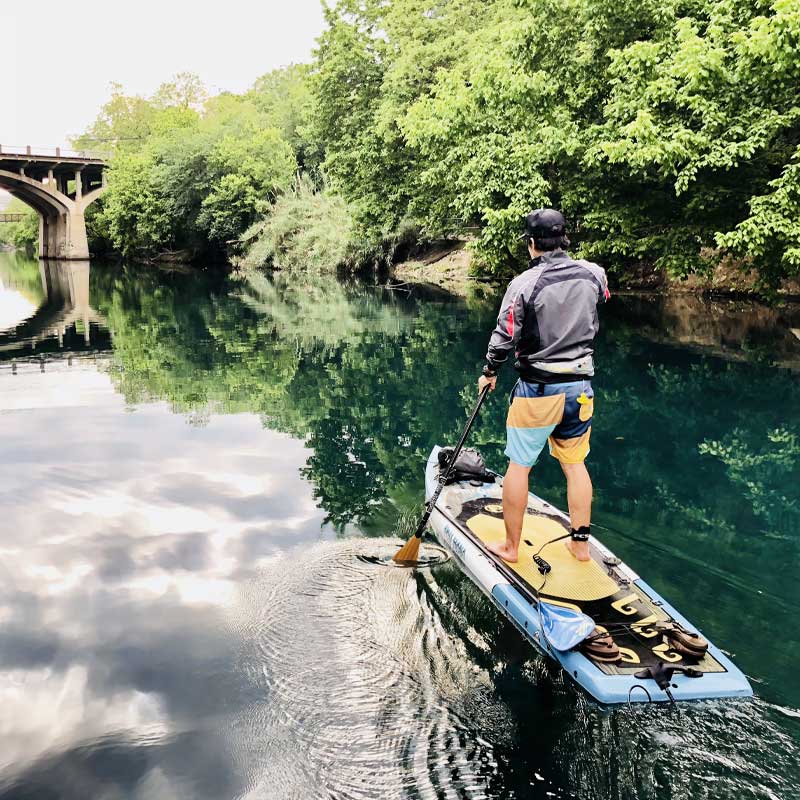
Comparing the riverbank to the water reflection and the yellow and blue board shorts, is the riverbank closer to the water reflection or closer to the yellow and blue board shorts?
the water reflection

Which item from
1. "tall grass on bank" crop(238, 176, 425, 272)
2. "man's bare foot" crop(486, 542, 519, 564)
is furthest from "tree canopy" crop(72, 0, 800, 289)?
"man's bare foot" crop(486, 542, 519, 564)

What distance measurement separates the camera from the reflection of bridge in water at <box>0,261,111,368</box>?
49.0 feet

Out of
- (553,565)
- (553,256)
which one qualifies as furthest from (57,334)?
(553,565)

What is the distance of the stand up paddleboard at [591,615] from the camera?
333 cm

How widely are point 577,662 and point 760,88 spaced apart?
12646 millimetres

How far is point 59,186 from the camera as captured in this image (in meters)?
62.6

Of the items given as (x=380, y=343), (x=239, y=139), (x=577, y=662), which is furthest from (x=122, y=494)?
(x=239, y=139)

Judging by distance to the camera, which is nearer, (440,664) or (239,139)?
(440,664)

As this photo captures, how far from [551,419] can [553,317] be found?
2.09 ft

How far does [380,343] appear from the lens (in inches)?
631

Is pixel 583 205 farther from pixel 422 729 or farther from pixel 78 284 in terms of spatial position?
pixel 78 284

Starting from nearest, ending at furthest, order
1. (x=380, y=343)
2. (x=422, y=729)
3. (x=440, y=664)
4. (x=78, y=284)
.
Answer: (x=422, y=729)
(x=440, y=664)
(x=380, y=343)
(x=78, y=284)

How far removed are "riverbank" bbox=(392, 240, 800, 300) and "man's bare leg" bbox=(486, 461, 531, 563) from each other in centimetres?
1162

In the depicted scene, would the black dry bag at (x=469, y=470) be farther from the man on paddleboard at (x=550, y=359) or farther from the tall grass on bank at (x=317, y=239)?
the tall grass on bank at (x=317, y=239)
